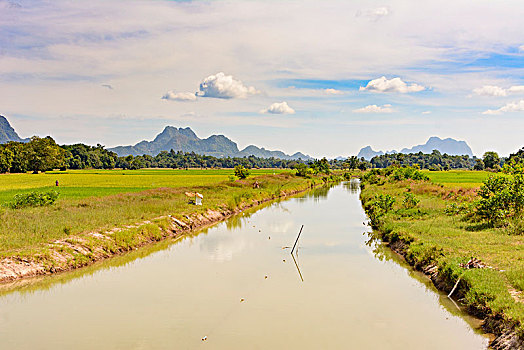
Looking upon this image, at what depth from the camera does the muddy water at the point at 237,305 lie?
27.4 ft

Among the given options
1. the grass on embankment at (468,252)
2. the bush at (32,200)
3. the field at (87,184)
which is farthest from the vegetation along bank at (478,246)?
the field at (87,184)

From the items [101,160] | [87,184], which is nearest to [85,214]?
[87,184]

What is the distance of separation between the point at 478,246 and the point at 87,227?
47.5 ft

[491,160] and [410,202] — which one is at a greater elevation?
[491,160]

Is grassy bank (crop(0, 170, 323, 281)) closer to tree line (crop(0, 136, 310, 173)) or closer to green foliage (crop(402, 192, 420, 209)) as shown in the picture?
green foliage (crop(402, 192, 420, 209))

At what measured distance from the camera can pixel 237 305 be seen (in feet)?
33.9

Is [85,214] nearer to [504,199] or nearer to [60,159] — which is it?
[504,199]

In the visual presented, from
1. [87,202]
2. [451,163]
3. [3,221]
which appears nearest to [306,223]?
[87,202]

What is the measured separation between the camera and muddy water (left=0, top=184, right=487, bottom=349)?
8.36 metres

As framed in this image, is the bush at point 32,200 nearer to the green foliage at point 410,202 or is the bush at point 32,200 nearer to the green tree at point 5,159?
the green foliage at point 410,202

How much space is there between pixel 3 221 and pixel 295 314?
13343 mm

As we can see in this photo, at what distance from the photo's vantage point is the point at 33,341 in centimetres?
824

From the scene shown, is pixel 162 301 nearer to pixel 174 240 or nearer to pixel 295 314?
pixel 295 314

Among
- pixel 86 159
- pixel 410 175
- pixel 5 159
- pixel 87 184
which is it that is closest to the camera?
pixel 87 184
